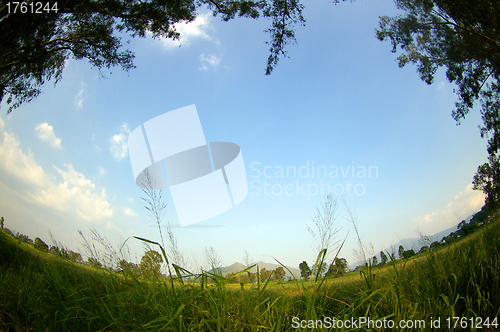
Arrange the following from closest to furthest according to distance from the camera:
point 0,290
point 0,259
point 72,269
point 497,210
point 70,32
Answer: point 0,290 < point 72,269 < point 0,259 < point 497,210 < point 70,32

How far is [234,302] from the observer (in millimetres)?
1500

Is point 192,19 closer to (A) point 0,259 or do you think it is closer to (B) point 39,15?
(B) point 39,15

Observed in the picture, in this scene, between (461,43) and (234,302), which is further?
(461,43)

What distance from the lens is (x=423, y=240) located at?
9.71ft

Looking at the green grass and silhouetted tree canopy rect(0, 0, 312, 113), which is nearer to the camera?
the green grass

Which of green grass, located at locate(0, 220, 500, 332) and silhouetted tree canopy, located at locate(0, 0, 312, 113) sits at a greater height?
silhouetted tree canopy, located at locate(0, 0, 312, 113)

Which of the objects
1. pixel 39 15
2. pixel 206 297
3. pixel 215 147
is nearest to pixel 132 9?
pixel 39 15

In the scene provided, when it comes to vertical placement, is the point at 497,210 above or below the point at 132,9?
below

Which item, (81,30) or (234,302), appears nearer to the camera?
(234,302)

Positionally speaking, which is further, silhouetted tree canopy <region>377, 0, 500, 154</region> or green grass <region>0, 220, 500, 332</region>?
silhouetted tree canopy <region>377, 0, 500, 154</region>

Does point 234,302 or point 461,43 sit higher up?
point 461,43

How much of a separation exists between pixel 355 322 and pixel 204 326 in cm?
86

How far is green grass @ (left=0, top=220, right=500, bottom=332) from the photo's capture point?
1.29 m

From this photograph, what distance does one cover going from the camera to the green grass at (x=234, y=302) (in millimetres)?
1292
